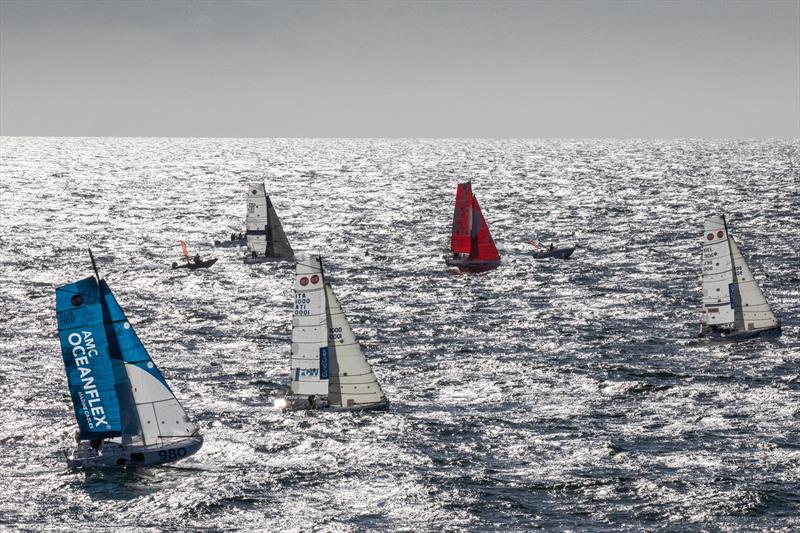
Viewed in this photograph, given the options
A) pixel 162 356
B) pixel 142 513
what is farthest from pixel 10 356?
pixel 142 513

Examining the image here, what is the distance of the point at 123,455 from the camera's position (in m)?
42.8

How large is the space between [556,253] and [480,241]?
11647 millimetres

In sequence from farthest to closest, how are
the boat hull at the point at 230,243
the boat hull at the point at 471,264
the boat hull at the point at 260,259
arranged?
the boat hull at the point at 230,243, the boat hull at the point at 260,259, the boat hull at the point at 471,264

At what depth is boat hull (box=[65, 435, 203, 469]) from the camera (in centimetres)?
4278

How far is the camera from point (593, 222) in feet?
488

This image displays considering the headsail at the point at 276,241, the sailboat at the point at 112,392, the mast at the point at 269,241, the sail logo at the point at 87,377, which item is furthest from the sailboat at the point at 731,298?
the mast at the point at 269,241

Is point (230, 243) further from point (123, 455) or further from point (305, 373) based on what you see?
point (123, 455)

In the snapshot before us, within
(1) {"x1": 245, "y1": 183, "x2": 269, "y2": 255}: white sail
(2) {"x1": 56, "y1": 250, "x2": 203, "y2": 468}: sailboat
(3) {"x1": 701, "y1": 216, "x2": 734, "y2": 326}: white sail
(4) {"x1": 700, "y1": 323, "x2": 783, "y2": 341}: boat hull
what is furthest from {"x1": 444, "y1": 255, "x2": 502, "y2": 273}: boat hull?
(2) {"x1": 56, "y1": 250, "x2": 203, "y2": 468}: sailboat

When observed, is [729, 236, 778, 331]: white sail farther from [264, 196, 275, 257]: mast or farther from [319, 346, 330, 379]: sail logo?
[264, 196, 275, 257]: mast

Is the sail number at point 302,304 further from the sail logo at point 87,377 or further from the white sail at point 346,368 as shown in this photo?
the sail logo at point 87,377

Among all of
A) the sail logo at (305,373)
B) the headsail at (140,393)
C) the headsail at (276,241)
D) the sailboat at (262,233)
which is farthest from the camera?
the headsail at (276,241)

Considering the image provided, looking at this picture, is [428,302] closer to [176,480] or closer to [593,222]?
[176,480]

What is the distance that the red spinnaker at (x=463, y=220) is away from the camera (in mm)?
94250

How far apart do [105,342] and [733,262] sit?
131ft
